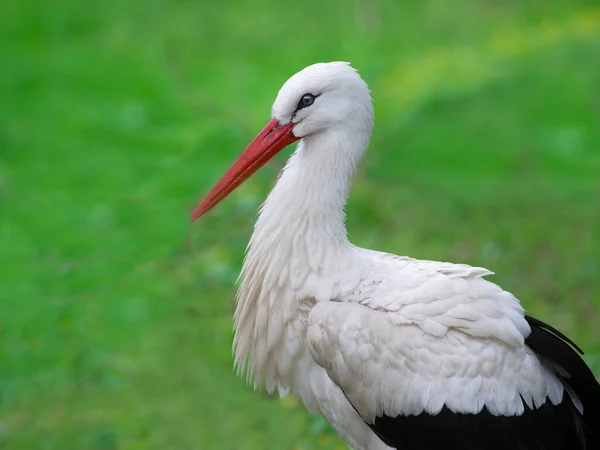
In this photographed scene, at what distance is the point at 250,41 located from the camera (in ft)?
37.7

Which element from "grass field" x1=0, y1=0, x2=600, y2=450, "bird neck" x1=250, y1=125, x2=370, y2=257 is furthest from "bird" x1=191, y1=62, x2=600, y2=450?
"grass field" x1=0, y1=0, x2=600, y2=450

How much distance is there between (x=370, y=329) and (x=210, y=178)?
4950 mm

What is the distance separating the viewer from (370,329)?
341 centimetres

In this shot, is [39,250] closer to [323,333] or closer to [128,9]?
[323,333]

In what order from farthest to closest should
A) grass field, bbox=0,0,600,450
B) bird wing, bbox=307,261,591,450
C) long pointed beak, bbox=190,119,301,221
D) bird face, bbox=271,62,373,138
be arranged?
grass field, bbox=0,0,600,450
long pointed beak, bbox=190,119,301,221
bird face, bbox=271,62,373,138
bird wing, bbox=307,261,591,450

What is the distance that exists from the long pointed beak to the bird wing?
0.57 m

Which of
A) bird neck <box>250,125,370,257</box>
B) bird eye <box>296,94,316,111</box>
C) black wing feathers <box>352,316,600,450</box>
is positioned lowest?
black wing feathers <box>352,316,600,450</box>

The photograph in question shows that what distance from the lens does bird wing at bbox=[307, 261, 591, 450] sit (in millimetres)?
3410

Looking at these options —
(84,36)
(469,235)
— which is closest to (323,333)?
(469,235)

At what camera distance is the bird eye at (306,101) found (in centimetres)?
360

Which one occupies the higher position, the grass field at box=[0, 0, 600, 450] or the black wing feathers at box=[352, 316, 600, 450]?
the grass field at box=[0, 0, 600, 450]

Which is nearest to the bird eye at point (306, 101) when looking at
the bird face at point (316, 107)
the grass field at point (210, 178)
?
the bird face at point (316, 107)

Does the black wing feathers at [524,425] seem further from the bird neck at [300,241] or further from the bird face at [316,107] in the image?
the bird face at [316,107]

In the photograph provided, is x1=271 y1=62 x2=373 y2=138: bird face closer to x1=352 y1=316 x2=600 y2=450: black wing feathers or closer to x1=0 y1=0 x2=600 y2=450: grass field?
x1=352 y1=316 x2=600 y2=450: black wing feathers
